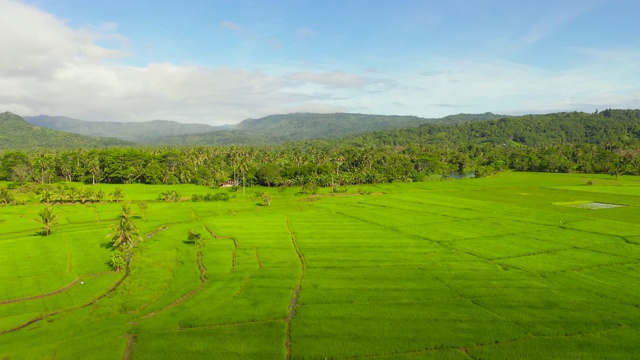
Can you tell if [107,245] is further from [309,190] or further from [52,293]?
[309,190]

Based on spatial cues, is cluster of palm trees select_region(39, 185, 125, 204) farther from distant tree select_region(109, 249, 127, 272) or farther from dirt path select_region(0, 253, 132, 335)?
dirt path select_region(0, 253, 132, 335)

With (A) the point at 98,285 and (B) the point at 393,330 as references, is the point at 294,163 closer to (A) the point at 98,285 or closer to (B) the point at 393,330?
(A) the point at 98,285

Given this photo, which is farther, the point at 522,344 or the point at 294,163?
the point at 294,163

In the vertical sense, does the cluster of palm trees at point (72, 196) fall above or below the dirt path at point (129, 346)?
above

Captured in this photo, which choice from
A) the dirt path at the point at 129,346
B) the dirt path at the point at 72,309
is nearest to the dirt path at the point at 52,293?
the dirt path at the point at 72,309

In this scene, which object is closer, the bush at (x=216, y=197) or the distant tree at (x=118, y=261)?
the distant tree at (x=118, y=261)

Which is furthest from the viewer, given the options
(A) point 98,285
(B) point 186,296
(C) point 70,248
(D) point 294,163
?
(D) point 294,163

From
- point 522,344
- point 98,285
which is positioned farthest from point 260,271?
point 522,344

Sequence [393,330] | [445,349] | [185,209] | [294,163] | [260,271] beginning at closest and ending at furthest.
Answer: [445,349]
[393,330]
[260,271]
[185,209]
[294,163]

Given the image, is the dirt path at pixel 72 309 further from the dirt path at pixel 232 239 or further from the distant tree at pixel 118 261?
the dirt path at pixel 232 239
